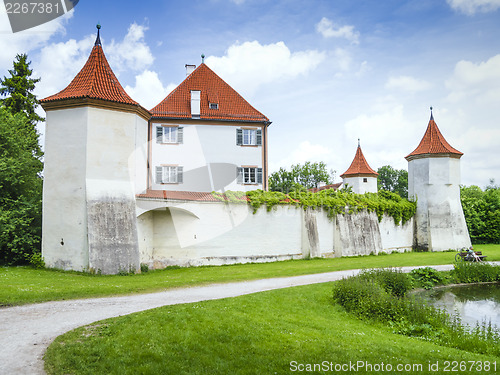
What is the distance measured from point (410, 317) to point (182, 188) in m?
20.0

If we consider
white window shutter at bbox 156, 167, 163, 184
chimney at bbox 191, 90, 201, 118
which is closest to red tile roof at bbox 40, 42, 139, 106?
white window shutter at bbox 156, 167, 163, 184

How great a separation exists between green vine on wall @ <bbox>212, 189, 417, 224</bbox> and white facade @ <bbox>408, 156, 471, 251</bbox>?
46.7 inches

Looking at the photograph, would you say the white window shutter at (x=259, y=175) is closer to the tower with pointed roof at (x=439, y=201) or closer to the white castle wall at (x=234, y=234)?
the white castle wall at (x=234, y=234)

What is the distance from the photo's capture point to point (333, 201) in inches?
1041

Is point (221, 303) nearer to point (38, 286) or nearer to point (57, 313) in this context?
point (57, 313)

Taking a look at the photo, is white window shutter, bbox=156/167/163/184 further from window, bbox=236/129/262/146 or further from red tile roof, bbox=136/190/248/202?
red tile roof, bbox=136/190/248/202

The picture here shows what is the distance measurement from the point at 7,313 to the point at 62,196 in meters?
9.13

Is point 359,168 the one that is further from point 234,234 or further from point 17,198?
point 17,198

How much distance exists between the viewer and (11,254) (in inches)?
753

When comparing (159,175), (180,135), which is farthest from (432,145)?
(159,175)

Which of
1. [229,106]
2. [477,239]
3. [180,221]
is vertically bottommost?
[477,239]

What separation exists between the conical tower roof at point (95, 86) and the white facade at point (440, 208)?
78.6 ft

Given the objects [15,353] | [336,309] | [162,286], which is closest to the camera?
[15,353]

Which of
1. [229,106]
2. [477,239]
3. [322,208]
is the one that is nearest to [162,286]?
[322,208]
